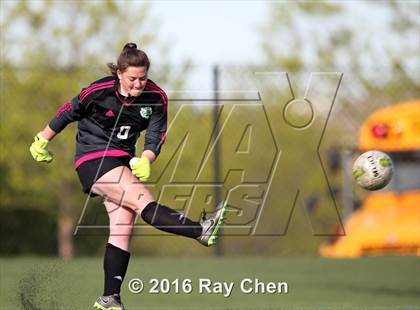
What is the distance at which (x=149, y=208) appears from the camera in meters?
6.58

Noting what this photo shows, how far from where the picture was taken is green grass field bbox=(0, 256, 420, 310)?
7477 millimetres

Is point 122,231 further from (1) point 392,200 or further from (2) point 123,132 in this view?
(1) point 392,200

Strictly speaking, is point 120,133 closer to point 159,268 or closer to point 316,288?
point 316,288

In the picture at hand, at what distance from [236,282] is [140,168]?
13.5 ft

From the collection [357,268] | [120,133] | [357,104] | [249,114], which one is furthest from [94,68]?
[120,133]

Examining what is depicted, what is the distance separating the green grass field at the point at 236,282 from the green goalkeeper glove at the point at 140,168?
130 centimetres

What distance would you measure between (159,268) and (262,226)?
399 inches

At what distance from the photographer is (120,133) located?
6816 mm

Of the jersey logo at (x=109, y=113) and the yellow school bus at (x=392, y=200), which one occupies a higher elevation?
the yellow school bus at (x=392, y=200)

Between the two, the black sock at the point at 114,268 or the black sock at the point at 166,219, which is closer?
the black sock at the point at 166,219

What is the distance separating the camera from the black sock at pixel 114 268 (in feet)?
21.9

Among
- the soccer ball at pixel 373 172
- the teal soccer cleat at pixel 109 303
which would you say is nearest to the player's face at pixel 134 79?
the teal soccer cleat at pixel 109 303

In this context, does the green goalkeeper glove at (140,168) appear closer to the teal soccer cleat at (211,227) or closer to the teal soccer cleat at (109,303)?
the teal soccer cleat at (211,227)

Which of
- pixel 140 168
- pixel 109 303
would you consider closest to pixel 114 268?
pixel 109 303
